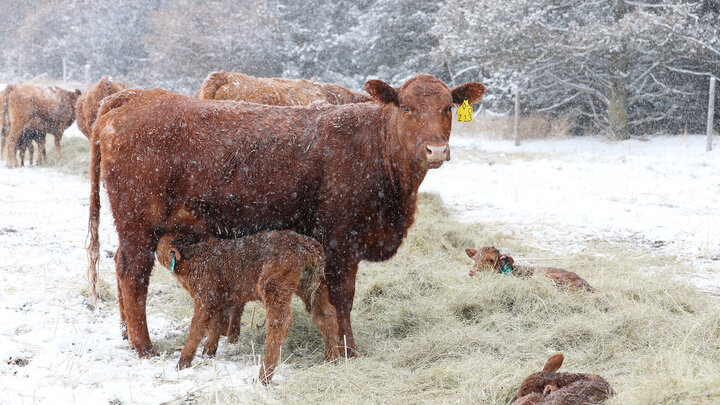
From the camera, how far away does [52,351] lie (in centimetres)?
402

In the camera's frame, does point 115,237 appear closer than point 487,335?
No

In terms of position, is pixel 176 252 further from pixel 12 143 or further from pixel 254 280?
pixel 12 143

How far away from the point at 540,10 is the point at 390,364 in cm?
1484

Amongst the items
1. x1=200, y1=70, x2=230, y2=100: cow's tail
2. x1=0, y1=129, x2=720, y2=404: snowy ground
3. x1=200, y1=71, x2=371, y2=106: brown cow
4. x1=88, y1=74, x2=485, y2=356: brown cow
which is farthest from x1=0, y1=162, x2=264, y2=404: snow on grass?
x1=200, y1=71, x2=371, y2=106: brown cow

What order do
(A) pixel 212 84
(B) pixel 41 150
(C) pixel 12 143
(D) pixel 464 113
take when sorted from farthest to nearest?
1. (B) pixel 41 150
2. (C) pixel 12 143
3. (A) pixel 212 84
4. (D) pixel 464 113

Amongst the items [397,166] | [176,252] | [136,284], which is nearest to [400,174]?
[397,166]

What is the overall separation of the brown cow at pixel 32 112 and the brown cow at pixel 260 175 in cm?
1137

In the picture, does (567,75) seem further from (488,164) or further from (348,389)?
(348,389)

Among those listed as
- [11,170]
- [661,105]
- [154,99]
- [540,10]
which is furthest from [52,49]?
[154,99]

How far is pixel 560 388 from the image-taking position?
10.6 feet

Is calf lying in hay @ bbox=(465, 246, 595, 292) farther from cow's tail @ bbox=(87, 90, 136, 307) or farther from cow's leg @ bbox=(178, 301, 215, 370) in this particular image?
cow's tail @ bbox=(87, 90, 136, 307)

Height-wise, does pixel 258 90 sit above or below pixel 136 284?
above

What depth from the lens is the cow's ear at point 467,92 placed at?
4.57 m

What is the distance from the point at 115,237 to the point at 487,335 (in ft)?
16.5
